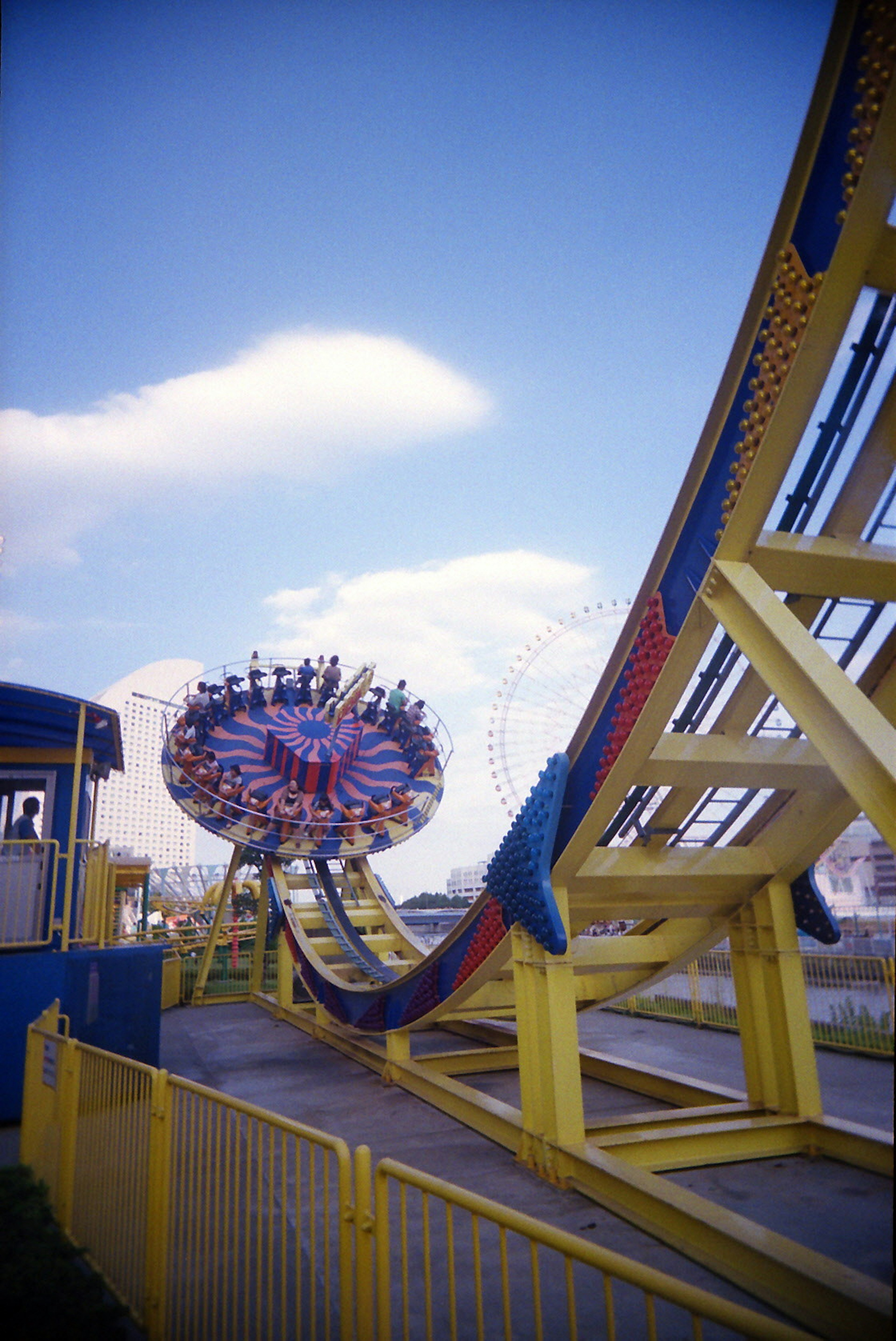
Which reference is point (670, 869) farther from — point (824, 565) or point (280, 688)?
point (280, 688)

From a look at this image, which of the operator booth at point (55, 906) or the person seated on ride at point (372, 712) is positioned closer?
the operator booth at point (55, 906)

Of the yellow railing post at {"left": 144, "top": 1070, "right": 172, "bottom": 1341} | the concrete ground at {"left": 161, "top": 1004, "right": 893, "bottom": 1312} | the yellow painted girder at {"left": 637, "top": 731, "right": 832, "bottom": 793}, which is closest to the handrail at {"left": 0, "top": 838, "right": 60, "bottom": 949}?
the concrete ground at {"left": 161, "top": 1004, "right": 893, "bottom": 1312}

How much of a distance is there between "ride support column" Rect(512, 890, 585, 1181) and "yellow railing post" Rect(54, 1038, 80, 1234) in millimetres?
2709

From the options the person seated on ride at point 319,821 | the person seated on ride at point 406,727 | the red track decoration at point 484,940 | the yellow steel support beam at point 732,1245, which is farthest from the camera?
the person seated on ride at point 406,727

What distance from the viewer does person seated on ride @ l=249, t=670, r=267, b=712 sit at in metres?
15.1

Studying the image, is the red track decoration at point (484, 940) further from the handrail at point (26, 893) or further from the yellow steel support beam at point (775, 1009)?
the handrail at point (26, 893)

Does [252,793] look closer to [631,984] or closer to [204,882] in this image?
[631,984]

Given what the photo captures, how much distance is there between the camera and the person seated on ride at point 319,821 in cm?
1380

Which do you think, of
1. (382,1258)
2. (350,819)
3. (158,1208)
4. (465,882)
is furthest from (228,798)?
(465,882)

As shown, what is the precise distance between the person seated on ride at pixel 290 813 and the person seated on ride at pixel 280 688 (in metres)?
1.87

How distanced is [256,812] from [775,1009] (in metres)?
9.30

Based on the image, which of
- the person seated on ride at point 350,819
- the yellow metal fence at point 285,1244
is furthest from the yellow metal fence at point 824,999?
the person seated on ride at point 350,819

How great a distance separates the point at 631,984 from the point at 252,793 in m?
8.22

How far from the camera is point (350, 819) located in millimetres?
14250
